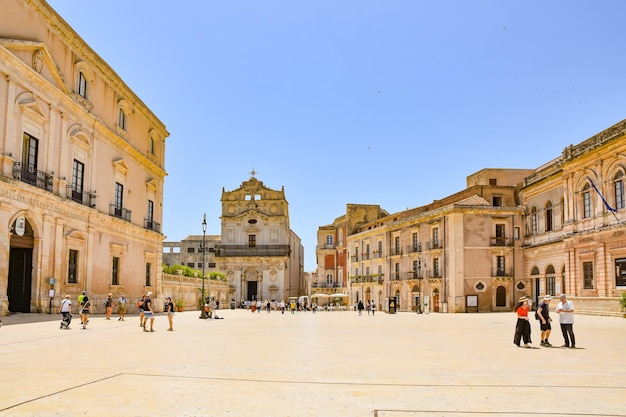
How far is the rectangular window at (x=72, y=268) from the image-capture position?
25.3 metres

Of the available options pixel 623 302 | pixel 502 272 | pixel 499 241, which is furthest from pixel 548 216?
pixel 623 302

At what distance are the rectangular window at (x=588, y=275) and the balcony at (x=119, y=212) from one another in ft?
84.1

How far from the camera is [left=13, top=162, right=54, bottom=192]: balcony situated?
20678mm

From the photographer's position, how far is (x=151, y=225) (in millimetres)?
36312

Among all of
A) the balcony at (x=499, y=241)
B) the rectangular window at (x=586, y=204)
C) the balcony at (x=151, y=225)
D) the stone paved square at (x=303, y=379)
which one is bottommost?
the stone paved square at (x=303, y=379)

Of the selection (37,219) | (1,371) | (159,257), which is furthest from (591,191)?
(1,371)

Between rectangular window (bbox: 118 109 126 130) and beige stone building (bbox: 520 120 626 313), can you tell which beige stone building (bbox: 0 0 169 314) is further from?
beige stone building (bbox: 520 120 626 313)

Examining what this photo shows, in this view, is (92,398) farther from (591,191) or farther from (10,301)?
(591,191)

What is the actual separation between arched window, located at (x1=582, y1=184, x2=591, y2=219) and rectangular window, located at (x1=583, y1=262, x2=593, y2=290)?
274 centimetres

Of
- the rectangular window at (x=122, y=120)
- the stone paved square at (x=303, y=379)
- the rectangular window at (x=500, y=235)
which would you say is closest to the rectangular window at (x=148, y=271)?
the rectangular window at (x=122, y=120)

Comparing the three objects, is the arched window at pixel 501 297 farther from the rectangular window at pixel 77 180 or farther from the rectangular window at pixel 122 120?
the rectangular window at pixel 77 180

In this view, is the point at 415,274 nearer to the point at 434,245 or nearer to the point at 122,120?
the point at 434,245

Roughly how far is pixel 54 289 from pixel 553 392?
20.8m

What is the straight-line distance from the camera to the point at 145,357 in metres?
10.8
